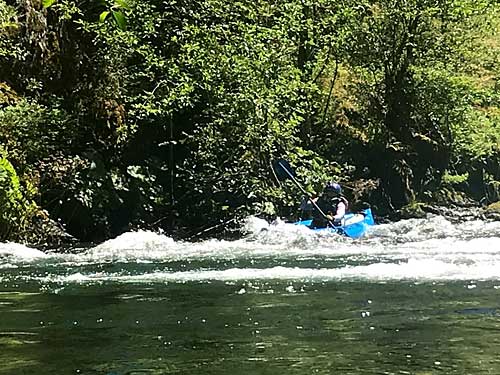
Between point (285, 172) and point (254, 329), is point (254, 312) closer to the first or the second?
point (254, 329)

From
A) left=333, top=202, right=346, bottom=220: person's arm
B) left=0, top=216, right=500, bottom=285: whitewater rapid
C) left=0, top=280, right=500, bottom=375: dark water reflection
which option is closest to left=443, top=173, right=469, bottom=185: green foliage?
left=0, top=216, right=500, bottom=285: whitewater rapid

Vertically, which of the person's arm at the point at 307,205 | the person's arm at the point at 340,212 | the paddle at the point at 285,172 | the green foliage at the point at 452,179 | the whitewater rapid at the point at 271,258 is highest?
the paddle at the point at 285,172

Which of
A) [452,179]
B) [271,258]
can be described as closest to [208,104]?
[271,258]

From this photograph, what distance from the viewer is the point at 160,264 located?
9891mm

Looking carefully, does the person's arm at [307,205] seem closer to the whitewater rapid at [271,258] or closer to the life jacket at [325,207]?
the life jacket at [325,207]

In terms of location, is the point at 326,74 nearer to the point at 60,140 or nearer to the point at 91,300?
the point at 60,140

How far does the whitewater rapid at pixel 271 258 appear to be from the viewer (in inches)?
324

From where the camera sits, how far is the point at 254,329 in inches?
207

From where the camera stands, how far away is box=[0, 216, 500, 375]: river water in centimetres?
427

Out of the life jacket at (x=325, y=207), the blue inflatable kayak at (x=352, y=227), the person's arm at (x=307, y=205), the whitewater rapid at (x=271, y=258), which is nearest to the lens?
the whitewater rapid at (x=271, y=258)

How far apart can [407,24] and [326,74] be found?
246cm

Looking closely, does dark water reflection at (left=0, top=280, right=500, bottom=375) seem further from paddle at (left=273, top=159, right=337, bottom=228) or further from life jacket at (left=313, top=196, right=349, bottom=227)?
paddle at (left=273, top=159, right=337, bottom=228)

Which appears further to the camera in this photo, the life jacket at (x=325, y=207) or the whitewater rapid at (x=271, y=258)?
the life jacket at (x=325, y=207)

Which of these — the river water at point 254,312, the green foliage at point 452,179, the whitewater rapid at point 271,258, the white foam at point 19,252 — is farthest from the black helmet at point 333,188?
the green foliage at point 452,179
